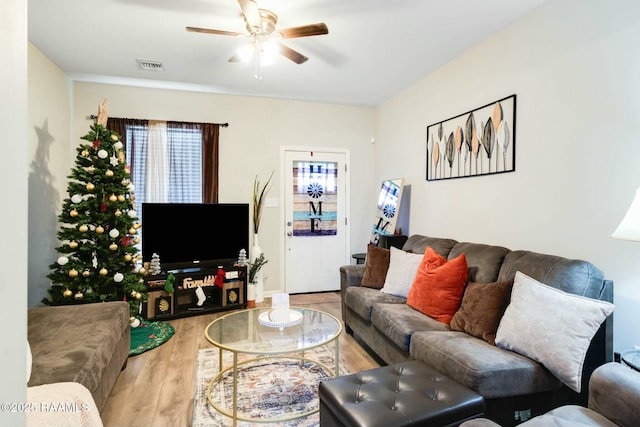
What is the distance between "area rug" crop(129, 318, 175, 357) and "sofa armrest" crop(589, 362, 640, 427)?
3234 mm

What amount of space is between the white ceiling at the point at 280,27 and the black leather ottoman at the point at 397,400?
252cm

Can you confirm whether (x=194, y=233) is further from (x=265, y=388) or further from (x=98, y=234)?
(x=265, y=388)

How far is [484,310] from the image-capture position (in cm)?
225

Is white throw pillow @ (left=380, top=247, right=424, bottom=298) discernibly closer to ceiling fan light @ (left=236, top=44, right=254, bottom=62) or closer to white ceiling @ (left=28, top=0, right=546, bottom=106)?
white ceiling @ (left=28, top=0, right=546, bottom=106)

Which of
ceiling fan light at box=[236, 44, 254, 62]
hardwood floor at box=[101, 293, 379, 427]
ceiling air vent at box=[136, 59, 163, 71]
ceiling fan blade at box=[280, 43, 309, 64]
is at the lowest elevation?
hardwood floor at box=[101, 293, 379, 427]

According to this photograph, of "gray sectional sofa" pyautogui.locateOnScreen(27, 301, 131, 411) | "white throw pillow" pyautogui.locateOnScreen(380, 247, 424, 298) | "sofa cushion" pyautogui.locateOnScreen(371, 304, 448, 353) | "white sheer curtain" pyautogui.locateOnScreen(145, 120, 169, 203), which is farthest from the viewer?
"white sheer curtain" pyautogui.locateOnScreen(145, 120, 169, 203)

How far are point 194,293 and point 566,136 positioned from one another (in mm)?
3938

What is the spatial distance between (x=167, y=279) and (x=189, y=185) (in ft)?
4.14

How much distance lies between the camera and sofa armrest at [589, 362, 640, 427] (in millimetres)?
1329

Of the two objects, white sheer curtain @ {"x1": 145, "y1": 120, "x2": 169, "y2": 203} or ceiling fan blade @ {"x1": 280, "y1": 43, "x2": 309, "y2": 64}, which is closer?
ceiling fan blade @ {"x1": 280, "y1": 43, "x2": 309, "y2": 64}

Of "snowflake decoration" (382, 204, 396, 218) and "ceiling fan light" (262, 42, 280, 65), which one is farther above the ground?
"ceiling fan light" (262, 42, 280, 65)

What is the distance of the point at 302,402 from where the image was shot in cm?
231

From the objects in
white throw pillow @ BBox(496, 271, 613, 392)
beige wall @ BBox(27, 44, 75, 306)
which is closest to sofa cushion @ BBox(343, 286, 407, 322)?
white throw pillow @ BBox(496, 271, 613, 392)

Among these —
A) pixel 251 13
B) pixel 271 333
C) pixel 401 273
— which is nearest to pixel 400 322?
pixel 401 273
